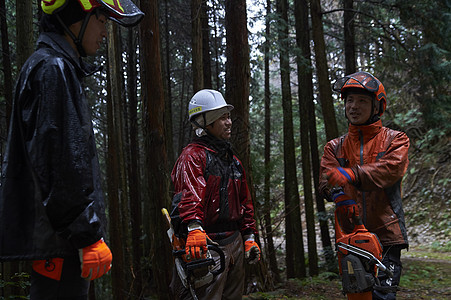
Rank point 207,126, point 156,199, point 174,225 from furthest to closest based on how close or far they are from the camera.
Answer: point 156,199 < point 207,126 < point 174,225

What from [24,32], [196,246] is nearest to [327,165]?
[196,246]

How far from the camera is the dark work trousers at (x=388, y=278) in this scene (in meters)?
3.48

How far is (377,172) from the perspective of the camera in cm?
360

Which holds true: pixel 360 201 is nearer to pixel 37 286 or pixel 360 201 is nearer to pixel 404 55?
pixel 37 286

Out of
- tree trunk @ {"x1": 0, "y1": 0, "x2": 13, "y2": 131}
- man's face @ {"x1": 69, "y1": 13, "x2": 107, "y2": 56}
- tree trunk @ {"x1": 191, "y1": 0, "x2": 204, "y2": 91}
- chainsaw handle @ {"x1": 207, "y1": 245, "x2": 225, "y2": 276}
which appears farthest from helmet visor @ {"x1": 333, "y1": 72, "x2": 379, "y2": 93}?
tree trunk @ {"x1": 0, "y1": 0, "x2": 13, "y2": 131}

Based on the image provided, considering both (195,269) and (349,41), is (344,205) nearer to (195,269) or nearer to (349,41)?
(195,269)

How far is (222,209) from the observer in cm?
372

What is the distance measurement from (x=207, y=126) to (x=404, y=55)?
9.50 meters

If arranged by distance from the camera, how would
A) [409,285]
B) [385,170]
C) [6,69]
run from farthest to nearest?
1. [409,285]
2. [6,69]
3. [385,170]

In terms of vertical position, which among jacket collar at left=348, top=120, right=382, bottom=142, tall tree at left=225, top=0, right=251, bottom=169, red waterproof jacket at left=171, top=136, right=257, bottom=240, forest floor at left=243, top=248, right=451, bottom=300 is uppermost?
tall tree at left=225, top=0, right=251, bottom=169

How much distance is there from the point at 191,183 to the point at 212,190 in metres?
0.26

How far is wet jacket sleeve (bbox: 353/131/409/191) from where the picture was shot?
3.58 m

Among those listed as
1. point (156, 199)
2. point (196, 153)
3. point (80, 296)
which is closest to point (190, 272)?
point (196, 153)

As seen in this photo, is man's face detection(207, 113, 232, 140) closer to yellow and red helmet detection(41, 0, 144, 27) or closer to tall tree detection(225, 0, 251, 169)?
yellow and red helmet detection(41, 0, 144, 27)
